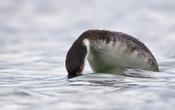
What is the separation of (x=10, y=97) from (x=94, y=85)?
1.46 metres

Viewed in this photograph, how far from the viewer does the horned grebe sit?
11.9 meters

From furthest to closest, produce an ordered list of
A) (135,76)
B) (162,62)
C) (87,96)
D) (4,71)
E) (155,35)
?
(155,35)
(162,62)
(4,71)
(135,76)
(87,96)

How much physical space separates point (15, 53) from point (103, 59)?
9.55 m

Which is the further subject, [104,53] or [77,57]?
[104,53]

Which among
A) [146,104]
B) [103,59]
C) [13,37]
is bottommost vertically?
[146,104]

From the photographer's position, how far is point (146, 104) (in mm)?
9203

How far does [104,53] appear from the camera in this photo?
12.1 metres

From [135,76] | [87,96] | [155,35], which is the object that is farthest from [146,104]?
[155,35]

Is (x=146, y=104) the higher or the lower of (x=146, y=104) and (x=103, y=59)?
the lower

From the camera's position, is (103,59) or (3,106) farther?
(103,59)

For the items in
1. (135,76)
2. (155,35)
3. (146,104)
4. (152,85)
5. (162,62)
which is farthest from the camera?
(155,35)

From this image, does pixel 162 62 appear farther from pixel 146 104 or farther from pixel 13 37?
pixel 13 37

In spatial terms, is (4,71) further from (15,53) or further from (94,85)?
(15,53)

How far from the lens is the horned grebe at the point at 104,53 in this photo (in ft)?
39.0
